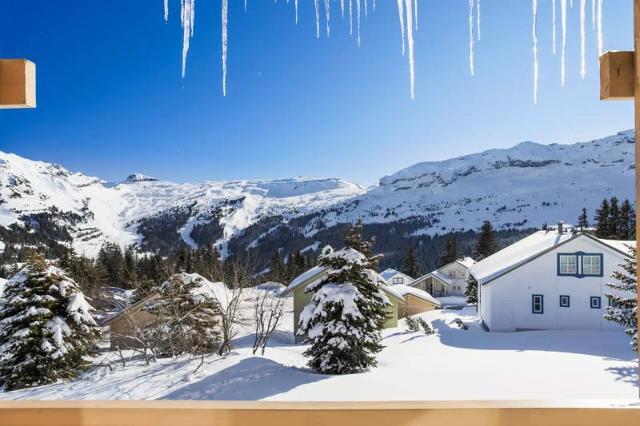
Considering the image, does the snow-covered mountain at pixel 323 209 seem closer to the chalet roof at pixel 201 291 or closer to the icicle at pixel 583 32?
the chalet roof at pixel 201 291

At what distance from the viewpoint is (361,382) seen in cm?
749

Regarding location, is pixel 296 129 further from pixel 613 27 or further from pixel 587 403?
pixel 587 403

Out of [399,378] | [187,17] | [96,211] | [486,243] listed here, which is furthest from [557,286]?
[96,211]

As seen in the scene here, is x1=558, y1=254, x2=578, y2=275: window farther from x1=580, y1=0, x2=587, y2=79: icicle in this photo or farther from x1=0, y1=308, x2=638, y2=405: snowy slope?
x1=580, y1=0, x2=587, y2=79: icicle

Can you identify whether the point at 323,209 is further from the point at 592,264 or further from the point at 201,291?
the point at 201,291

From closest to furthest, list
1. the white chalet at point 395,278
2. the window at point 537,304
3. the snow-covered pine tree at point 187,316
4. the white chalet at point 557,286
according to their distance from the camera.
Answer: the snow-covered pine tree at point 187,316 < the white chalet at point 557,286 < the window at point 537,304 < the white chalet at point 395,278

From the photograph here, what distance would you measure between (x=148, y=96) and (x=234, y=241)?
4446 inches

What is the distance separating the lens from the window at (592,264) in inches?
556

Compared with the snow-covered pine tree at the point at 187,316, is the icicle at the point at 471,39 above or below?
above

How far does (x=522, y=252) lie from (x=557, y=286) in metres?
2.30

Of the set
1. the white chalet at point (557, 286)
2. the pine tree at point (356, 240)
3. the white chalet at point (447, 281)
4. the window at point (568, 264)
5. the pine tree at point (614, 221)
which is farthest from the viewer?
the white chalet at point (447, 281)

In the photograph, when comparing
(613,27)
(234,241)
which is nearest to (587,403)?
(613,27)

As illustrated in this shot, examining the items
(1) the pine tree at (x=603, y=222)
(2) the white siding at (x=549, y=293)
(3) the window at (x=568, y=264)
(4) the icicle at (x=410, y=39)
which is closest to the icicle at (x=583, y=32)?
(4) the icicle at (x=410, y=39)

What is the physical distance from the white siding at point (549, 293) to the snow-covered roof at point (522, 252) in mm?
224
